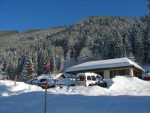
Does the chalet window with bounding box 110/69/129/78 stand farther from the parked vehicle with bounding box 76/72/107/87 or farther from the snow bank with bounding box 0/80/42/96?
the snow bank with bounding box 0/80/42/96

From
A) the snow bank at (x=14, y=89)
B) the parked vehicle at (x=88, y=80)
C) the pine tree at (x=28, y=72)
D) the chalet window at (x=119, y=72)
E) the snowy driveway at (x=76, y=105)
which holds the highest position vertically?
the pine tree at (x=28, y=72)

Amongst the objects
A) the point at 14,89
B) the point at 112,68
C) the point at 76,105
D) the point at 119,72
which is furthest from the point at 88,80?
the point at 76,105

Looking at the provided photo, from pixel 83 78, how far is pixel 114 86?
18.2ft

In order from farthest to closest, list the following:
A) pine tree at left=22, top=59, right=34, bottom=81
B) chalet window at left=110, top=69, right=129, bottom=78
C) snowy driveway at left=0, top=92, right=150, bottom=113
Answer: pine tree at left=22, top=59, right=34, bottom=81 → chalet window at left=110, top=69, right=129, bottom=78 → snowy driveway at left=0, top=92, right=150, bottom=113

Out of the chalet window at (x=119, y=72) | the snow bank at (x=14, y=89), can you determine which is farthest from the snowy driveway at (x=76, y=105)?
the chalet window at (x=119, y=72)

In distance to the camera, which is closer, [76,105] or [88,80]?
[76,105]

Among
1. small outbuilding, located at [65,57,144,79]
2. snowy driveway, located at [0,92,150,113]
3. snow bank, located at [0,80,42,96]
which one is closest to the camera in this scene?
snowy driveway, located at [0,92,150,113]

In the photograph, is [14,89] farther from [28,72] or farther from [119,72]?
[28,72]

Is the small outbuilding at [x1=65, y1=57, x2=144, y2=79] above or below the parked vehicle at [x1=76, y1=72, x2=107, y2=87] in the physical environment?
above

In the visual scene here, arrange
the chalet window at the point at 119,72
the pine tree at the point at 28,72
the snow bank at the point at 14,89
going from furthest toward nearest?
the pine tree at the point at 28,72
the chalet window at the point at 119,72
the snow bank at the point at 14,89

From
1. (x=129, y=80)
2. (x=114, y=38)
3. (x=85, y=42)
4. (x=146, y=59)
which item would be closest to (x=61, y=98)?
(x=129, y=80)

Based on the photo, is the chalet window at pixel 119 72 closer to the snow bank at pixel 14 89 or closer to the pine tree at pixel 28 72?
the snow bank at pixel 14 89

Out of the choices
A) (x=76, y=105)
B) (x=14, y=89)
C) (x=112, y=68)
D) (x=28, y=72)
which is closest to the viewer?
(x=76, y=105)

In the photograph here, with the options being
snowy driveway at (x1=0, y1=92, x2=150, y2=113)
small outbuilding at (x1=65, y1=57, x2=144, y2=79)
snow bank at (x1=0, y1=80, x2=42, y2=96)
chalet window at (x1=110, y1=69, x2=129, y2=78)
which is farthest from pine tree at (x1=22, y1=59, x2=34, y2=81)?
snowy driveway at (x1=0, y1=92, x2=150, y2=113)
